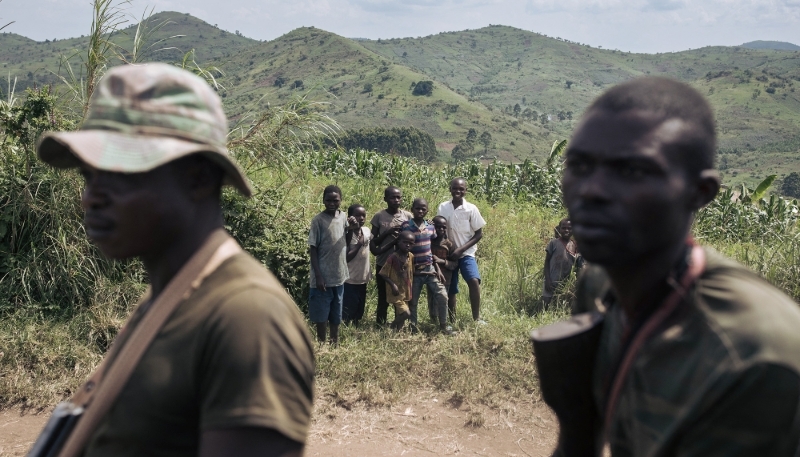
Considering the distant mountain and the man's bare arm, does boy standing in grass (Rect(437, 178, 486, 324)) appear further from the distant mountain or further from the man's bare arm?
the distant mountain

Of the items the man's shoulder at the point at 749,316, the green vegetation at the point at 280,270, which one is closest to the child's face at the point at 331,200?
the green vegetation at the point at 280,270

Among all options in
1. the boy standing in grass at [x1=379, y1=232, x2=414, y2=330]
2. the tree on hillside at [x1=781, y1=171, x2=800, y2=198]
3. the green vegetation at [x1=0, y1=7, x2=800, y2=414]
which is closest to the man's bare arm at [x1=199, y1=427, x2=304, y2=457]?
Answer: the green vegetation at [x1=0, y1=7, x2=800, y2=414]

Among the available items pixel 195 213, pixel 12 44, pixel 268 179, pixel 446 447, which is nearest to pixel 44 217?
pixel 268 179

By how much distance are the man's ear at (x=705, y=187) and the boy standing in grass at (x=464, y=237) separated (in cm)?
622

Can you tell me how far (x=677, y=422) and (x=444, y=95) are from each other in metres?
110

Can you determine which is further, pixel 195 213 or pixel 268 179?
pixel 268 179

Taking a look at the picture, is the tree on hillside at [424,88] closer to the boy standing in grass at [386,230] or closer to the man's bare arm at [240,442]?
the boy standing in grass at [386,230]

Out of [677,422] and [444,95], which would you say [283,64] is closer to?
[444,95]

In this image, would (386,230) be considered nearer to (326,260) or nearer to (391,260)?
(391,260)

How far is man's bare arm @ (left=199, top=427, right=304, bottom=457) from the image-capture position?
1222 mm

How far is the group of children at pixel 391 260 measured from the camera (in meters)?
6.66

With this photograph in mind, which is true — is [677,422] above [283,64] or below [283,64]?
below

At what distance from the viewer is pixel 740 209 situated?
1405cm

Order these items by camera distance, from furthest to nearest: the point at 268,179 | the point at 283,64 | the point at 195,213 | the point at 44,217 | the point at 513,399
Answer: the point at 283,64 < the point at 268,179 < the point at 44,217 < the point at 513,399 < the point at 195,213
